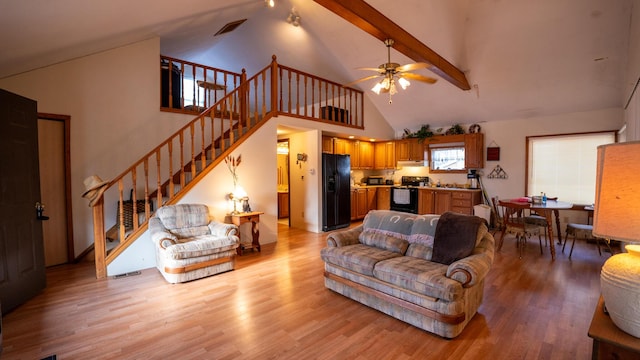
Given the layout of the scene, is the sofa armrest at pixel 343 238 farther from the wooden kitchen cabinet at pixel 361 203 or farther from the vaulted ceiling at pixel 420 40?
the wooden kitchen cabinet at pixel 361 203

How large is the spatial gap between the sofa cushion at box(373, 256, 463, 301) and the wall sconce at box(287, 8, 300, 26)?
16.7 feet

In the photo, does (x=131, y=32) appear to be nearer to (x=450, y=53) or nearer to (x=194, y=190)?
(x=194, y=190)

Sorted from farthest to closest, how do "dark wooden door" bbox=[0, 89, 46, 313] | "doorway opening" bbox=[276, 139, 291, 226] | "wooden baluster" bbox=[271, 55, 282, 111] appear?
"doorway opening" bbox=[276, 139, 291, 226] < "wooden baluster" bbox=[271, 55, 282, 111] < "dark wooden door" bbox=[0, 89, 46, 313]

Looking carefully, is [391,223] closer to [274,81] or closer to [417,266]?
[417,266]

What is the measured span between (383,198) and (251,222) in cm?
430

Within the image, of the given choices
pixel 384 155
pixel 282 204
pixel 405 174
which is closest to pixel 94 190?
pixel 282 204

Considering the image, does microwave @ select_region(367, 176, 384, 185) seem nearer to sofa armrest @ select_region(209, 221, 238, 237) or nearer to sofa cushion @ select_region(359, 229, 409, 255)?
sofa cushion @ select_region(359, 229, 409, 255)

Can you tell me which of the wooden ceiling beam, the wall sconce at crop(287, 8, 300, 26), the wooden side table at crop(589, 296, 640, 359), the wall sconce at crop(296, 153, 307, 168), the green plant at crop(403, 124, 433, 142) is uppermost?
the wall sconce at crop(287, 8, 300, 26)

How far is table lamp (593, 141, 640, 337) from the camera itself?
3.75ft

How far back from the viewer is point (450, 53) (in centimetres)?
488

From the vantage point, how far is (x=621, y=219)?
3.83 ft

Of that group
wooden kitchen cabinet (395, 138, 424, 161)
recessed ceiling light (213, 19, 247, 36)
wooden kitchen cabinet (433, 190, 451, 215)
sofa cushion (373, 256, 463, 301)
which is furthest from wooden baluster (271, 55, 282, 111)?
wooden kitchen cabinet (433, 190, 451, 215)

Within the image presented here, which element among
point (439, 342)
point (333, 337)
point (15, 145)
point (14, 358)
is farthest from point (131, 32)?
point (439, 342)

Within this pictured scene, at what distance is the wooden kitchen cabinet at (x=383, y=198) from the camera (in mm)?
7910
